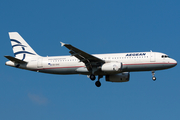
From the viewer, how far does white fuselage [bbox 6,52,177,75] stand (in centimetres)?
4369

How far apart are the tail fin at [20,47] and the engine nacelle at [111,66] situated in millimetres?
11292

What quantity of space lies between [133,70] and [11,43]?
19.2 m

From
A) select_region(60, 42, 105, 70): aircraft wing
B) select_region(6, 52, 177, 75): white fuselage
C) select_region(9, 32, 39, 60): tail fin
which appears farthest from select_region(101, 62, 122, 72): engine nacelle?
select_region(9, 32, 39, 60): tail fin

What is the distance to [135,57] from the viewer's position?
4400 centimetres

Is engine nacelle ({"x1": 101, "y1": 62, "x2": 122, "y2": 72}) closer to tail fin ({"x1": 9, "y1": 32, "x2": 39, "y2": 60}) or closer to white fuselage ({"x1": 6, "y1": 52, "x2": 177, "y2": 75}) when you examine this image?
white fuselage ({"x1": 6, "y1": 52, "x2": 177, "y2": 75})

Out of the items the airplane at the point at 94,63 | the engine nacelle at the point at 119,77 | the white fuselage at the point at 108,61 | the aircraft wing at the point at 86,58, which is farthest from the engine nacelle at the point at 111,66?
the engine nacelle at the point at 119,77

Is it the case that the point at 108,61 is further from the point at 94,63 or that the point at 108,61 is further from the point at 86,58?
the point at 86,58

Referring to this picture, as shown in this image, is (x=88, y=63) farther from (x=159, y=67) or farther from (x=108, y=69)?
(x=159, y=67)

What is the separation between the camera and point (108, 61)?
44.7 meters

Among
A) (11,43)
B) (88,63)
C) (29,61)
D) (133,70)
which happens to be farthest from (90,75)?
(11,43)

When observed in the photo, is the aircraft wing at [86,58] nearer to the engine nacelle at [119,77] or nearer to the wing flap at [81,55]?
the wing flap at [81,55]

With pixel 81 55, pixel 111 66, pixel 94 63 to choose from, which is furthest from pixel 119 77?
pixel 81 55

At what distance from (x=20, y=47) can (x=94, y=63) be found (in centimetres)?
1247

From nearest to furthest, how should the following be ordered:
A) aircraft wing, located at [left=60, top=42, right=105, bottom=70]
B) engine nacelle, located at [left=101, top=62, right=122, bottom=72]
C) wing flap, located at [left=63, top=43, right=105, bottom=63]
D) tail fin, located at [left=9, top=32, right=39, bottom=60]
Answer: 1. wing flap, located at [left=63, top=43, right=105, bottom=63]
2. aircraft wing, located at [left=60, top=42, right=105, bottom=70]
3. engine nacelle, located at [left=101, top=62, right=122, bottom=72]
4. tail fin, located at [left=9, top=32, right=39, bottom=60]
